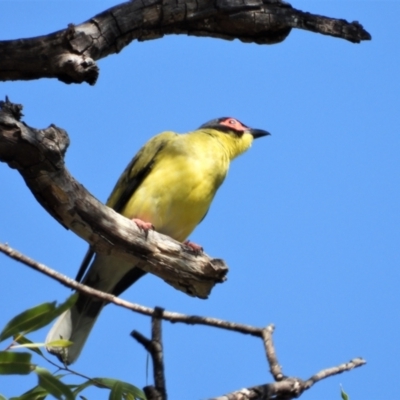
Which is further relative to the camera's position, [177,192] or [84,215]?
[177,192]

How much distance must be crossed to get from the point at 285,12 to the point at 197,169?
1.39 m

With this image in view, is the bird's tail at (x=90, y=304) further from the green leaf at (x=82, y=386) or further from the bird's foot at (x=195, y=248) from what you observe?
the green leaf at (x=82, y=386)

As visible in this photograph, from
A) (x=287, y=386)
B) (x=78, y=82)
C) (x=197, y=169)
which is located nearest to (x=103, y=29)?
(x=78, y=82)

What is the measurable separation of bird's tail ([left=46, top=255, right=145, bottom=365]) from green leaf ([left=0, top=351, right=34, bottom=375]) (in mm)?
3120

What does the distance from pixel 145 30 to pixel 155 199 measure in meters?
1.33

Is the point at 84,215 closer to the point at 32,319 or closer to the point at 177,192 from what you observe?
the point at 32,319

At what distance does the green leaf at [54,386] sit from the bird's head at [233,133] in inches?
163

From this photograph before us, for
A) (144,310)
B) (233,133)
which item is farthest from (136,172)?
(144,310)

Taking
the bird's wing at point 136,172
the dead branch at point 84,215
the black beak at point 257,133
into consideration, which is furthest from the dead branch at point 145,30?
the black beak at point 257,133

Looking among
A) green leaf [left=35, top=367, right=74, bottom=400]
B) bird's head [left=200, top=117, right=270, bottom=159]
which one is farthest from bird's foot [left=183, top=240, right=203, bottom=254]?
green leaf [left=35, top=367, right=74, bottom=400]

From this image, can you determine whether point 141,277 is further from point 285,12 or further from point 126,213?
point 285,12

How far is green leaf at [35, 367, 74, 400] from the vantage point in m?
2.84

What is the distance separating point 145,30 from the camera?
501cm

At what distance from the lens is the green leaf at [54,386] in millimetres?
2836
